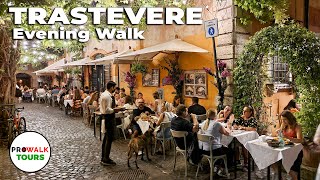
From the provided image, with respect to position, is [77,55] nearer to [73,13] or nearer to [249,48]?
[73,13]

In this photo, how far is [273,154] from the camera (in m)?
4.36

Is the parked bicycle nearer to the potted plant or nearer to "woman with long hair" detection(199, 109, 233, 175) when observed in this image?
the potted plant

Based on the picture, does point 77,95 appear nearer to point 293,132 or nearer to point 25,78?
point 293,132

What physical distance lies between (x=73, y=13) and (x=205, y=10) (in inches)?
153

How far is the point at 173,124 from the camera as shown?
5.46m

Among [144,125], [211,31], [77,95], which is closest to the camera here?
[144,125]

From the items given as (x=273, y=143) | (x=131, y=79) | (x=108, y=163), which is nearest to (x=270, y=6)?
(x=273, y=143)

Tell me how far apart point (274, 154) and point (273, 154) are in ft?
0.06

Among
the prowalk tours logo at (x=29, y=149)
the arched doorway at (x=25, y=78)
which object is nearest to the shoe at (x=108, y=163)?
the prowalk tours logo at (x=29, y=149)

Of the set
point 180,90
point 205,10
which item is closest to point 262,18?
point 205,10

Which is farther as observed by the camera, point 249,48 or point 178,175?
point 249,48

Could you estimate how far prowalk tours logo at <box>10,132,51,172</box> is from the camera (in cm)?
494

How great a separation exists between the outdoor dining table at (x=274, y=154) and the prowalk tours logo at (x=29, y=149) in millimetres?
3610

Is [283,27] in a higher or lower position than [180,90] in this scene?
higher
